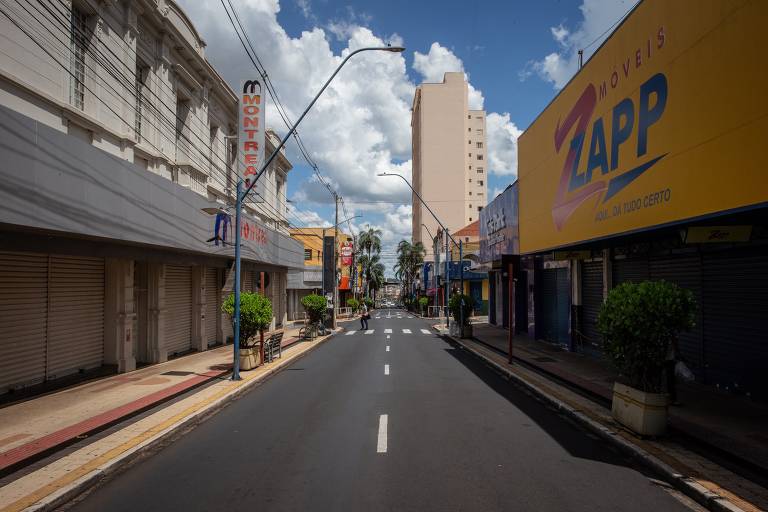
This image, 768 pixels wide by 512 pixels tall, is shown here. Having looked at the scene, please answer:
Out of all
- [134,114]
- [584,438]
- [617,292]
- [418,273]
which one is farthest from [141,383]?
[418,273]

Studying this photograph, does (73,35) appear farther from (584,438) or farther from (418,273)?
(418,273)

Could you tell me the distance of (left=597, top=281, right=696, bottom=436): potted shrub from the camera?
7.32 meters

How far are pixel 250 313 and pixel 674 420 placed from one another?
10.9 metres

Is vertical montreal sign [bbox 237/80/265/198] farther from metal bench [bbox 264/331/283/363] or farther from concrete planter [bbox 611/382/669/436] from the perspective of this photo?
concrete planter [bbox 611/382/669/436]

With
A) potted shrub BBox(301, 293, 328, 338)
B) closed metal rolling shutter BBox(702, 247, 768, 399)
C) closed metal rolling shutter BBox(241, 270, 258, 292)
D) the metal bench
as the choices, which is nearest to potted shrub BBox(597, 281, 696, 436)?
closed metal rolling shutter BBox(702, 247, 768, 399)

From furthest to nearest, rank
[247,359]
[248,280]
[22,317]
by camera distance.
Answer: [248,280] < [247,359] < [22,317]

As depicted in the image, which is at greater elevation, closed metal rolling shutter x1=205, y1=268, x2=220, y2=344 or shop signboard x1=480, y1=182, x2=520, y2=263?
shop signboard x1=480, y1=182, x2=520, y2=263

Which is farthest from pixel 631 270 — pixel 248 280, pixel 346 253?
pixel 346 253

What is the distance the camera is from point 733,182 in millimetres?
7758

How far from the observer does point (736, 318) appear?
33.6 ft

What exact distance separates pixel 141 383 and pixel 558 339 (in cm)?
1575

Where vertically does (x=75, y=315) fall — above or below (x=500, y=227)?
below

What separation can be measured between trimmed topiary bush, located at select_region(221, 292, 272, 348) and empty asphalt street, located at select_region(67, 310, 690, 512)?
364cm

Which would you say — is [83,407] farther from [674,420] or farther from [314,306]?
[314,306]
